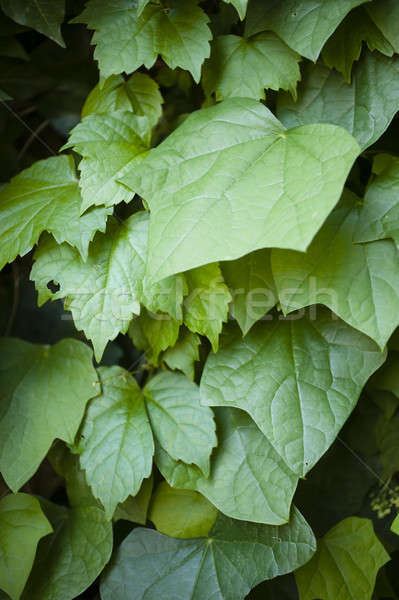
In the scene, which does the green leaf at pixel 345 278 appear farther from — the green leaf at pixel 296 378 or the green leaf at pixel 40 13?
the green leaf at pixel 40 13

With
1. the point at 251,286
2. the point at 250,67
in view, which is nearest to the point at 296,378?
the point at 251,286

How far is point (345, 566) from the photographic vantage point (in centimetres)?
109

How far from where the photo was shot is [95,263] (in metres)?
0.97

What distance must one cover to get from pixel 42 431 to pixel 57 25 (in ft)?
2.68

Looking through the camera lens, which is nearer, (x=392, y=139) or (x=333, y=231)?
(x=333, y=231)

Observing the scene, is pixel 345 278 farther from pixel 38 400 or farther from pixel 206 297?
pixel 38 400

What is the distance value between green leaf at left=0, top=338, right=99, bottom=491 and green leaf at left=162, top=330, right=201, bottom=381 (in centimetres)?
16

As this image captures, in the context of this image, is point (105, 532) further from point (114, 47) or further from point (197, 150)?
point (114, 47)

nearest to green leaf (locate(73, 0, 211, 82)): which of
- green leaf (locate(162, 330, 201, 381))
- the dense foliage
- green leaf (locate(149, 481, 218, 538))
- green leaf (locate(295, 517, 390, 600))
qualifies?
the dense foliage

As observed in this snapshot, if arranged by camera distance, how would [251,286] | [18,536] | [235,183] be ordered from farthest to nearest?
[18,536], [251,286], [235,183]

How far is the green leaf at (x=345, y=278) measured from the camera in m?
0.84

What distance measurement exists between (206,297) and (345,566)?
64 centimetres

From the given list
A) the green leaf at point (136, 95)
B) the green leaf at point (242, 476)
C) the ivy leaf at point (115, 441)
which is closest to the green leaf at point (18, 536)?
the ivy leaf at point (115, 441)

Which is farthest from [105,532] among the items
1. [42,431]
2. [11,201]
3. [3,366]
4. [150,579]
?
[11,201]
